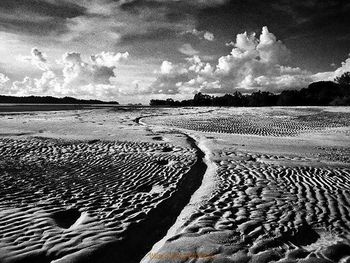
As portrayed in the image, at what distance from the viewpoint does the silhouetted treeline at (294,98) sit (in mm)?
75125

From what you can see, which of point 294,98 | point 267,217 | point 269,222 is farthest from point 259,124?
point 294,98

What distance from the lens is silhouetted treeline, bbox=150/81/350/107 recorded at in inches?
2958

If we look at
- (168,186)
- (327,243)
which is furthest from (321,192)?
(168,186)

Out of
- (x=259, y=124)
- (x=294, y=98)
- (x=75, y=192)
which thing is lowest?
(x=75, y=192)

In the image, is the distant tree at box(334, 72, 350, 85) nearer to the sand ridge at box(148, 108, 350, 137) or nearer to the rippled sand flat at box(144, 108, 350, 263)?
the sand ridge at box(148, 108, 350, 137)

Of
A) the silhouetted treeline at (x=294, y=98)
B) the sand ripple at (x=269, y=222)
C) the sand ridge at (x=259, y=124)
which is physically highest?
the silhouetted treeline at (x=294, y=98)

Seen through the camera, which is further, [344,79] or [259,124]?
[344,79]

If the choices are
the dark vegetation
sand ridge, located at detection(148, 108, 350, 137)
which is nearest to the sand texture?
sand ridge, located at detection(148, 108, 350, 137)

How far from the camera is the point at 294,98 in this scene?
8244cm

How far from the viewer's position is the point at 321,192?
777 cm

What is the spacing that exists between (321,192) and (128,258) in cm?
554

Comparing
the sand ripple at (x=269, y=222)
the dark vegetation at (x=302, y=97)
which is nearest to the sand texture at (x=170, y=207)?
the sand ripple at (x=269, y=222)

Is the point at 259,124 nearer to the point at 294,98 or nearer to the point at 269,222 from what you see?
the point at 269,222

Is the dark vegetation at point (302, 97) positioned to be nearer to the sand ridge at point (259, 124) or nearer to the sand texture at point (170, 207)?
the sand ridge at point (259, 124)
